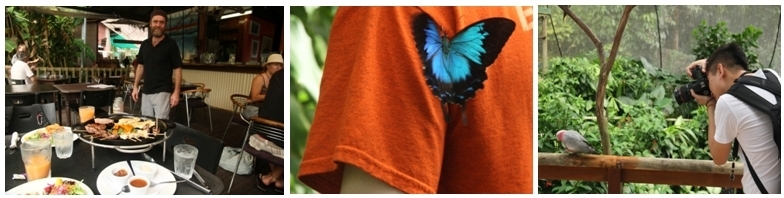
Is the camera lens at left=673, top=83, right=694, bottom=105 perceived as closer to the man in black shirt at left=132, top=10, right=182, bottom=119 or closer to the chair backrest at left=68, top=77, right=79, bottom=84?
the man in black shirt at left=132, top=10, right=182, bottom=119

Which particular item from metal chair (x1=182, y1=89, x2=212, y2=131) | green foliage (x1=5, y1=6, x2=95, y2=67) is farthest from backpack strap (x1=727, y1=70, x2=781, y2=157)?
green foliage (x1=5, y1=6, x2=95, y2=67)

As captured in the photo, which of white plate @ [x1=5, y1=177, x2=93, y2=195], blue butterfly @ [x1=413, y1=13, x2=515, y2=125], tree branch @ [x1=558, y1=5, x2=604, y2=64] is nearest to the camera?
blue butterfly @ [x1=413, y1=13, x2=515, y2=125]

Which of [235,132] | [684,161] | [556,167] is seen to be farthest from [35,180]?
[684,161]

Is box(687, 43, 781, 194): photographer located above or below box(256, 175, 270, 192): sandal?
above

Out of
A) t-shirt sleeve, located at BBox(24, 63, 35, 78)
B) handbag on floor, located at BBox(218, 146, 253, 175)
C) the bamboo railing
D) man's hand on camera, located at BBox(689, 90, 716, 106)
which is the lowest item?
handbag on floor, located at BBox(218, 146, 253, 175)

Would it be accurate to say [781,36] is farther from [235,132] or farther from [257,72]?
[235,132]
